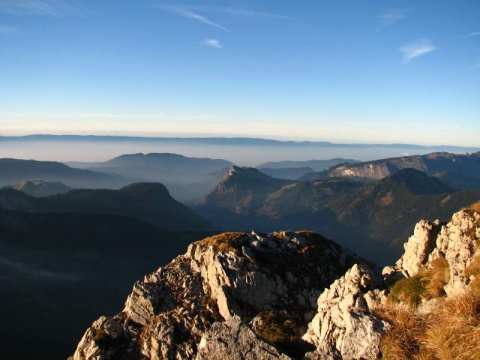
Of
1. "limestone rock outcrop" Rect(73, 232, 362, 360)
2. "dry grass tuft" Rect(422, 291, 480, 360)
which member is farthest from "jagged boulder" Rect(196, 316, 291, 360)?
"limestone rock outcrop" Rect(73, 232, 362, 360)

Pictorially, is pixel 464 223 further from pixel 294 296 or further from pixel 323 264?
pixel 323 264

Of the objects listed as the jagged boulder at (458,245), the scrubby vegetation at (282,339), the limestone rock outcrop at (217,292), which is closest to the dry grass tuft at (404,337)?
the scrubby vegetation at (282,339)

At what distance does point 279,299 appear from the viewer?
207 feet

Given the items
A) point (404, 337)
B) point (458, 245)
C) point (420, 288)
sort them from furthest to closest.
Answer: point (458, 245) < point (420, 288) < point (404, 337)

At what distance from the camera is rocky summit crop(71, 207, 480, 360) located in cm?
2466

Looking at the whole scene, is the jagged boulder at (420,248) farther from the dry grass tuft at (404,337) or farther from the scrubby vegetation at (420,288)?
the dry grass tuft at (404,337)

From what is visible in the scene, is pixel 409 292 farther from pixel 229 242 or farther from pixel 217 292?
pixel 229 242

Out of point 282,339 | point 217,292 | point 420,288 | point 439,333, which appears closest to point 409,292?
point 420,288

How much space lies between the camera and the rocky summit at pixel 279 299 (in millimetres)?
24656

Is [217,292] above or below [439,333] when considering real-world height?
below

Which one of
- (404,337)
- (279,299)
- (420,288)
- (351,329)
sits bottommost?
(279,299)

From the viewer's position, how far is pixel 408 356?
20.0 metres

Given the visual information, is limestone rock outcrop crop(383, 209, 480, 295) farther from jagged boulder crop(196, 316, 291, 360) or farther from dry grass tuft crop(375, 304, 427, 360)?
jagged boulder crop(196, 316, 291, 360)

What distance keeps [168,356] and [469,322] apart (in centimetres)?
3718
